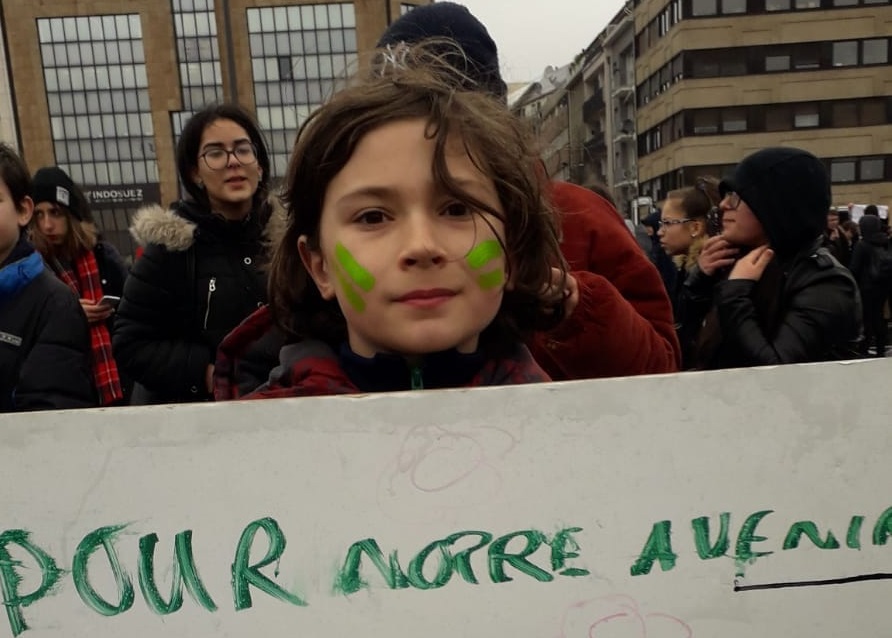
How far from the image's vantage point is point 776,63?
2964cm

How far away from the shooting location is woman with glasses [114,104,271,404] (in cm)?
188

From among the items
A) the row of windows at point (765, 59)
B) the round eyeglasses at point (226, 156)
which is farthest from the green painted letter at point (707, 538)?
the row of windows at point (765, 59)

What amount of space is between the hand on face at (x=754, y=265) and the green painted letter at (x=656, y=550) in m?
1.28

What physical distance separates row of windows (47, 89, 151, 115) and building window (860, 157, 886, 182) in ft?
116

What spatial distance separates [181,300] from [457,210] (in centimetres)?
128

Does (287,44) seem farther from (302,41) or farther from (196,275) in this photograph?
(196,275)

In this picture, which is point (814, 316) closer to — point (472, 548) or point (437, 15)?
point (437, 15)

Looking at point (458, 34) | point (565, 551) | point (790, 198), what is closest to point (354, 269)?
point (565, 551)

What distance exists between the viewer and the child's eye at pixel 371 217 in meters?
0.82

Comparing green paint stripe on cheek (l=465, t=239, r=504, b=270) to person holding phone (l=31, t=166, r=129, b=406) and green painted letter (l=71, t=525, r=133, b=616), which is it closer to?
green painted letter (l=71, t=525, r=133, b=616)

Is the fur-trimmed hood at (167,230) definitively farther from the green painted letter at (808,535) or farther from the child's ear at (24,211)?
the green painted letter at (808,535)

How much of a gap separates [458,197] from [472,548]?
387mm

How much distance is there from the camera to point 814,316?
1.79m

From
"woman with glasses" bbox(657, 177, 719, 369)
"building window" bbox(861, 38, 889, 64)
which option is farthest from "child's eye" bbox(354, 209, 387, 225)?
"building window" bbox(861, 38, 889, 64)
